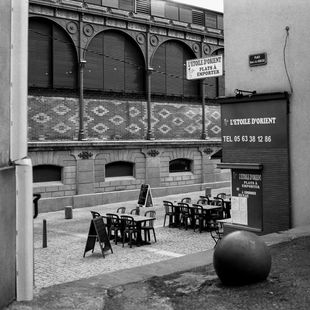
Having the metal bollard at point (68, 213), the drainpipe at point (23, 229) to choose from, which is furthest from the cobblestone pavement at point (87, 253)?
the metal bollard at point (68, 213)

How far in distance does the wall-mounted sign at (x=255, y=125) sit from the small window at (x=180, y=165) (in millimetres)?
13028

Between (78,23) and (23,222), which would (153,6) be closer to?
(78,23)

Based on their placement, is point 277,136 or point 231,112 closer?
point 277,136

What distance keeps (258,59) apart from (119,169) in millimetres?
13080

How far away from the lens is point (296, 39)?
1282 cm

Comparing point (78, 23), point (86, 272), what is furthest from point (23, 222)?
point (78, 23)

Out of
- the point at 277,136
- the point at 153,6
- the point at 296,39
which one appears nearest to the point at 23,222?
the point at 277,136

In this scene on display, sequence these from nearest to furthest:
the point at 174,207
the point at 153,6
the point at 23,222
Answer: the point at 23,222
the point at 174,207
the point at 153,6

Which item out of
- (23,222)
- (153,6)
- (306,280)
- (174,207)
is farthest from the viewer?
(153,6)

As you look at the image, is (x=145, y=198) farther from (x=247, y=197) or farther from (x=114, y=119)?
(x=247, y=197)

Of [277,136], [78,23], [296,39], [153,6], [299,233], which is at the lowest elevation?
[299,233]

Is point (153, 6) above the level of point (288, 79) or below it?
above

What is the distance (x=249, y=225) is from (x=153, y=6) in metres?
16.9

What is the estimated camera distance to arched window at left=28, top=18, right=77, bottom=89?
72.2 ft
